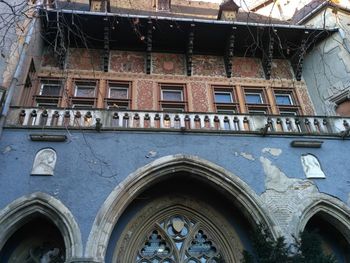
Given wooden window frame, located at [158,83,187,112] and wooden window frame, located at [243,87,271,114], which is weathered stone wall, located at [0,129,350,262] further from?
wooden window frame, located at [243,87,271,114]

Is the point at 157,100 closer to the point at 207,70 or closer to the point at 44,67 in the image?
the point at 207,70

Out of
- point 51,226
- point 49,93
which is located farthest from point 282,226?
point 49,93

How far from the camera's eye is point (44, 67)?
31.8 feet

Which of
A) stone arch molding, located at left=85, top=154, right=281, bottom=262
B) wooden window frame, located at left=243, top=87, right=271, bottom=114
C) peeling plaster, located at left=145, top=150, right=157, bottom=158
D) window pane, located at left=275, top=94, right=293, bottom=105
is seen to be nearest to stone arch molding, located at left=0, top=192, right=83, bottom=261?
stone arch molding, located at left=85, top=154, right=281, bottom=262

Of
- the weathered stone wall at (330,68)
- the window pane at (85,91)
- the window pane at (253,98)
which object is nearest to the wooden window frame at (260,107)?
the window pane at (253,98)

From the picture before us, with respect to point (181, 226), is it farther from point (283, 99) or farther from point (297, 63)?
point (297, 63)

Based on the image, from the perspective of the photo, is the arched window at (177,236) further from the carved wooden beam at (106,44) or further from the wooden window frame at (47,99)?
the carved wooden beam at (106,44)

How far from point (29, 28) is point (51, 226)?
4.85 m

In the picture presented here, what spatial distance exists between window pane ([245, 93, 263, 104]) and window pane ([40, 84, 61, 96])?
17.1 feet

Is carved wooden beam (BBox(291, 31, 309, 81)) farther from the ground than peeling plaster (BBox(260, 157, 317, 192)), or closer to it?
farther from the ground

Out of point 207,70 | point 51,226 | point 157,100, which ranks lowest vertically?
point 51,226

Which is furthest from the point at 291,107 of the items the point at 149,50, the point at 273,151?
the point at 149,50

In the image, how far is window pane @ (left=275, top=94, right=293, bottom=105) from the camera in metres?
10.1

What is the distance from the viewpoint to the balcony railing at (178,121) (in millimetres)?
7230
